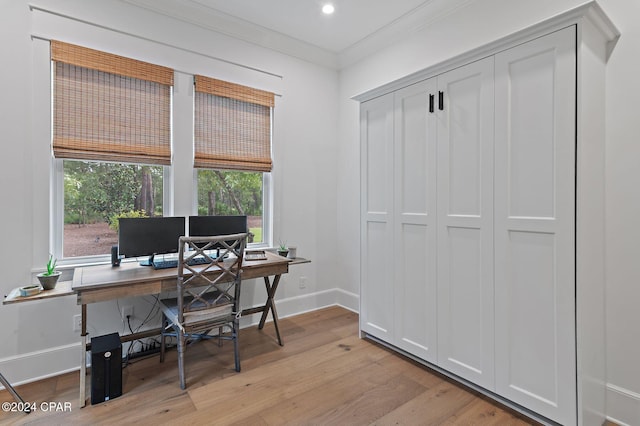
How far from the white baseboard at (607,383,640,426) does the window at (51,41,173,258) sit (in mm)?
3564

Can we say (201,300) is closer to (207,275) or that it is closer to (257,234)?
(207,275)

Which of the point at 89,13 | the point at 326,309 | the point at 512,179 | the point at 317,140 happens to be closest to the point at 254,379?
the point at 326,309

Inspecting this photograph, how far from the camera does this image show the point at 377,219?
2850 mm

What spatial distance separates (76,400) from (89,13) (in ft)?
9.40

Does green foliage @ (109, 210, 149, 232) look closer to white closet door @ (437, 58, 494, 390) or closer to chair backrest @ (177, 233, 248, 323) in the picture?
chair backrest @ (177, 233, 248, 323)

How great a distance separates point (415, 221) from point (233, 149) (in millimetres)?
1949

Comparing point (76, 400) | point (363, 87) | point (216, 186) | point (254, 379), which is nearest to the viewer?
point (76, 400)

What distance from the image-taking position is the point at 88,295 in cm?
204

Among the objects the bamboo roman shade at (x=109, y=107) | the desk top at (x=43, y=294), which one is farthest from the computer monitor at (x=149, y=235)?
the bamboo roman shade at (x=109, y=107)

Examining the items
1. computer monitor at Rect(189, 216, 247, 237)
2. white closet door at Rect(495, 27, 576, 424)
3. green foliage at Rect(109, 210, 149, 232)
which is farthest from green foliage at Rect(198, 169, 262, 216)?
white closet door at Rect(495, 27, 576, 424)

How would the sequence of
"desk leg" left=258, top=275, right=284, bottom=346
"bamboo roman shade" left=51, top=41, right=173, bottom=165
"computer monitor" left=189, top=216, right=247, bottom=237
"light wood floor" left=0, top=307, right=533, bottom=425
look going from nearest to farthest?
"light wood floor" left=0, top=307, right=533, bottom=425, "bamboo roman shade" left=51, top=41, right=173, bottom=165, "computer monitor" left=189, top=216, right=247, bottom=237, "desk leg" left=258, top=275, right=284, bottom=346

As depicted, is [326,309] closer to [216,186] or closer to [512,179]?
[216,186]

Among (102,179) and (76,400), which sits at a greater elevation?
(102,179)

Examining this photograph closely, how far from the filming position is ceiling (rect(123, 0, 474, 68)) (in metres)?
2.92
